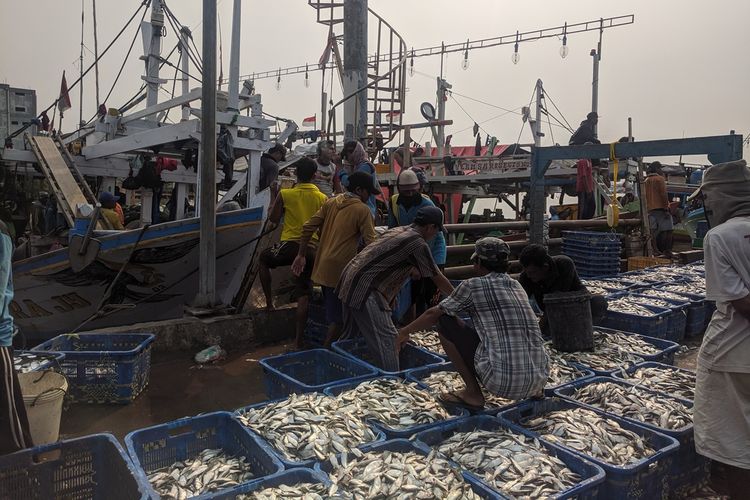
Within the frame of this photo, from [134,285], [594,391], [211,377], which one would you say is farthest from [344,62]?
[594,391]

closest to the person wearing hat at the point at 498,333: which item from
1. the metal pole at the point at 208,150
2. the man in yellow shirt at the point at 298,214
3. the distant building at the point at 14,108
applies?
the man in yellow shirt at the point at 298,214

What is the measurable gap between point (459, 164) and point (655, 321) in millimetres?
9481

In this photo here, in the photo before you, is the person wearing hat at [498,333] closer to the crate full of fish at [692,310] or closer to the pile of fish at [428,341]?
the pile of fish at [428,341]

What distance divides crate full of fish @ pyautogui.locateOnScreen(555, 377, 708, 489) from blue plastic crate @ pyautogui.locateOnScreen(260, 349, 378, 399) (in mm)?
1621

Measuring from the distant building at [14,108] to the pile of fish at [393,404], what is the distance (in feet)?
49.6

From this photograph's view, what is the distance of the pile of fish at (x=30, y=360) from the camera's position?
13.1 feet

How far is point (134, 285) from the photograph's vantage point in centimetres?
771

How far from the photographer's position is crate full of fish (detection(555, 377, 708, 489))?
10.8 feet

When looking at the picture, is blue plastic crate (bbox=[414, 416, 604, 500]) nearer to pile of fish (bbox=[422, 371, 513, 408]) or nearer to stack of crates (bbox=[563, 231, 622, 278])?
pile of fish (bbox=[422, 371, 513, 408])

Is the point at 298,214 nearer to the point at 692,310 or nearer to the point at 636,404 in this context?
the point at 636,404

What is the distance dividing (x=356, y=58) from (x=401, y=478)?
920 centimetres

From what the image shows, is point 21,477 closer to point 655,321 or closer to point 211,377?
point 211,377

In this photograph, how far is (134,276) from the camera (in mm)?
7598

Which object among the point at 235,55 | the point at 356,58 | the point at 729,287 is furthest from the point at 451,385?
the point at 356,58
